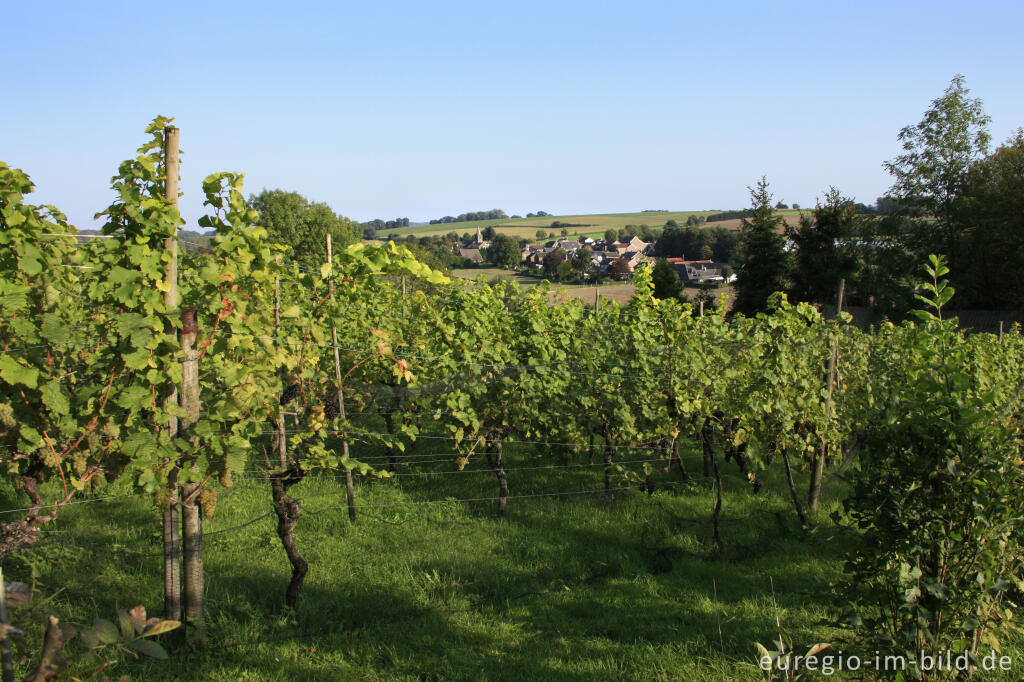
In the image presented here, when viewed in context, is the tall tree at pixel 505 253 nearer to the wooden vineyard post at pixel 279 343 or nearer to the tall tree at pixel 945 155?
the tall tree at pixel 945 155

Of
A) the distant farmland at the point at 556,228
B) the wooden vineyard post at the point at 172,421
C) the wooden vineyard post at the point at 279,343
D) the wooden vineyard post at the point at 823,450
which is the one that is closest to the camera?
the wooden vineyard post at the point at 172,421

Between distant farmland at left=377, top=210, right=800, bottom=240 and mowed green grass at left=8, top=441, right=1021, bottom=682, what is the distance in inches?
3068

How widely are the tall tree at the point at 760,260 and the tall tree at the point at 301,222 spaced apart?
25870 millimetres

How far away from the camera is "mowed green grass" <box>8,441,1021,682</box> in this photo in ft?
13.5

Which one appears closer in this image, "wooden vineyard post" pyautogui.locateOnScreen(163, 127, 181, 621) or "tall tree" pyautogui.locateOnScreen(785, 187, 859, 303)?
"wooden vineyard post" pyautogui.locateOnScreen(163, 127, 181, 621)

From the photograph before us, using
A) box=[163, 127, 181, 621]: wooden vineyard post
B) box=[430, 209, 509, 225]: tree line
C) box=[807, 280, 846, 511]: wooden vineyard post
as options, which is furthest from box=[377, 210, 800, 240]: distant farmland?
box=[163, 127, 181, 621]: wooden vineyard post

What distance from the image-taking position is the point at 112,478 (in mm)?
4117

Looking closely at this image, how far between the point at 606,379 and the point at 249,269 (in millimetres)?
3752

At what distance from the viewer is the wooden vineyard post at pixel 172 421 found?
3584 mm

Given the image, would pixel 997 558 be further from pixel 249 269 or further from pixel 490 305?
pixel 490 305

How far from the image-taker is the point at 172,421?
3.78 meters

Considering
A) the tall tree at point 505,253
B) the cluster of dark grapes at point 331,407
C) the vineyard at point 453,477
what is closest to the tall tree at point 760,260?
the vineyard at point 453,477

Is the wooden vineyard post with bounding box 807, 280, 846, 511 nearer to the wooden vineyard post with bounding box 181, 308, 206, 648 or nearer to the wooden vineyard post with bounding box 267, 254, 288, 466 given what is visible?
the wooden vineyard post with bounding box 267, 254, 288, 466

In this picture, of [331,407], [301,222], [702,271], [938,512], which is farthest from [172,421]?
[702,271]
